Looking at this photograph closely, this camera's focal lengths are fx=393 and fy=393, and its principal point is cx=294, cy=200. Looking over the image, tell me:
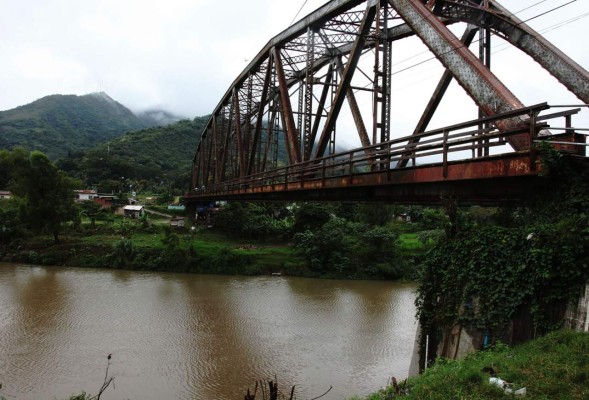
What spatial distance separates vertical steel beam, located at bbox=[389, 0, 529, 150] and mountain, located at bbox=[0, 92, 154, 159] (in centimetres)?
11098

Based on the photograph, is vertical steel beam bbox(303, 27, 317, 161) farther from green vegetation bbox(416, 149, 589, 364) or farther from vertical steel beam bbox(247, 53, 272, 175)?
green vegetation bbox(416, 149, 589, 364)

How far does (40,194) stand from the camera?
99.9 ft

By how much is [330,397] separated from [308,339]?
162 inches

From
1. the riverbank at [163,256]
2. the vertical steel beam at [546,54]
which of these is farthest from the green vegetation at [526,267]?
the riverbank at [163,256]

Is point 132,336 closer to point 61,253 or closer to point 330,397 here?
point 330,397

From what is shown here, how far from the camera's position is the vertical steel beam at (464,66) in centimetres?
580

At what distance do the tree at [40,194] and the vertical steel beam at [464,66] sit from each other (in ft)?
101

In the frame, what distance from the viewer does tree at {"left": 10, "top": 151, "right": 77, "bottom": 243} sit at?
2995 centimetres

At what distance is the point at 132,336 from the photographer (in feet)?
44.3

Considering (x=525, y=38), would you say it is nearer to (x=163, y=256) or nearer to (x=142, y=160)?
(x=163, y=256)

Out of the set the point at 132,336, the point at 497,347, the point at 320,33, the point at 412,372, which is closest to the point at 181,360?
the point at 132,336

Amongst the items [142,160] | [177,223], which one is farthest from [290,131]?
[142,160]

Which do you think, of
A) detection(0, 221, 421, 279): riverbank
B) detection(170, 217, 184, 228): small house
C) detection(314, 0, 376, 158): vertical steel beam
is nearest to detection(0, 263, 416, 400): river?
detection(0, 221, 421, 279): riverbank

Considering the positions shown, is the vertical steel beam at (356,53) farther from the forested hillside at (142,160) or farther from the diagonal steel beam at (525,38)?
the forested hillside at (142,160)
